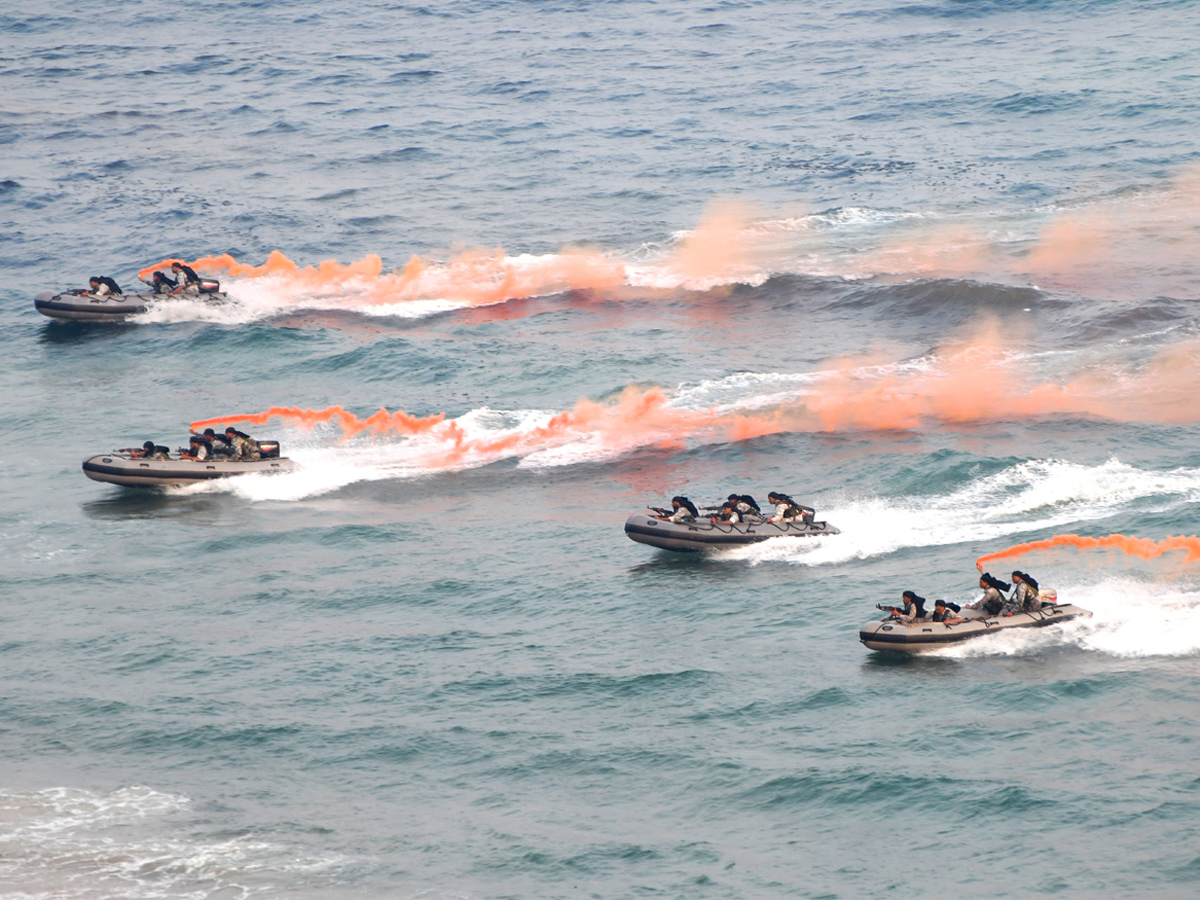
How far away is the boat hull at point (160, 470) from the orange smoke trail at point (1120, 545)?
101ft

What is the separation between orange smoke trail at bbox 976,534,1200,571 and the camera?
48.4 m

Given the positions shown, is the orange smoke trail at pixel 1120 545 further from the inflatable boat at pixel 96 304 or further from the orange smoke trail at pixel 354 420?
the inflatable boat at pixel 96 304

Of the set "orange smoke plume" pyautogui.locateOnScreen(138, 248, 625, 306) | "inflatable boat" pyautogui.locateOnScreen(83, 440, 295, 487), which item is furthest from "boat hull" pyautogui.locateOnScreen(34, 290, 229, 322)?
"inflatable boat" pyautogui.locateOnScreen(83, 440, 295, 487)

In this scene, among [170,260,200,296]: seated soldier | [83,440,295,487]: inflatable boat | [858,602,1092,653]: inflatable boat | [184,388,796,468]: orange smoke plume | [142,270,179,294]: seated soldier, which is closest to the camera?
[858,602,1092,653]: inflatable boat

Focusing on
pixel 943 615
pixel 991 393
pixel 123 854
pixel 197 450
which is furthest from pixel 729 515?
pixel 123 854

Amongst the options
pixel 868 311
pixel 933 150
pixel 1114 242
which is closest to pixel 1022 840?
pixel 868 311

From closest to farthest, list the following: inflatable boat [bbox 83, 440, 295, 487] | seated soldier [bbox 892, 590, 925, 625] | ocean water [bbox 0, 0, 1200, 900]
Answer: ocean water [bbox 0, 0, 1200, 900] → seated soldier [bbox 892, 590, 925, 625] → inflatable boat [bbox 83, 440, 295, 487]

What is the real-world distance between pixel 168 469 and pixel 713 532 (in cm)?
2347

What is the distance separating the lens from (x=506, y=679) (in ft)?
148

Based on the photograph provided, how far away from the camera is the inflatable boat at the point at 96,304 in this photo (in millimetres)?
80562

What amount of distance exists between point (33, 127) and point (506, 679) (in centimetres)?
8893

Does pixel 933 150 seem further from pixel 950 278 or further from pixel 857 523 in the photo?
pixel 857 523

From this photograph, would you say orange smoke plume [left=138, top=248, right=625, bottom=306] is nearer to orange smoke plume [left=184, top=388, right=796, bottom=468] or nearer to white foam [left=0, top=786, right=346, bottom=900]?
orange smoke plume [left=184, top=388, right=796, bottom=468]

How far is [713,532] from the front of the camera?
52.8m
